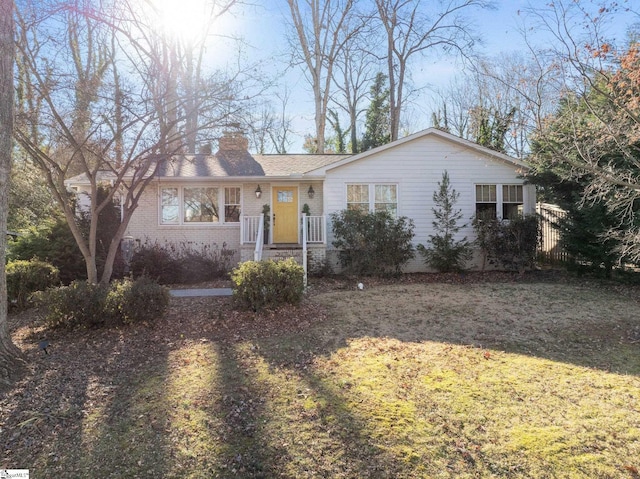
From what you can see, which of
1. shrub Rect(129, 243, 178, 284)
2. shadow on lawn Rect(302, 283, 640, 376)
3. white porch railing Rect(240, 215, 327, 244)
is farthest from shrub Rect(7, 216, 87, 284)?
shadow on lawn Rect(302, 283, 640, 376)

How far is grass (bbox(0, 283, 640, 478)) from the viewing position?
2674 mm

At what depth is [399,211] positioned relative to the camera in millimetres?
11609

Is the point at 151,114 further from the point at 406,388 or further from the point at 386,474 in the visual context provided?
the point at 386,474

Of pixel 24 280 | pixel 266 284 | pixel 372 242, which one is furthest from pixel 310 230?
pixel 24 280

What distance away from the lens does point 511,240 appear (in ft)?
35.2

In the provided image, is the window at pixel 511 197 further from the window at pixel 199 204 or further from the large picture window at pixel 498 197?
the window at pixel 199 204

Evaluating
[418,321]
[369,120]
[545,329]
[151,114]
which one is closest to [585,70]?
[545,329]

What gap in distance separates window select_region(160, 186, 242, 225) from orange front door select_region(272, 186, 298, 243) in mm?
1234

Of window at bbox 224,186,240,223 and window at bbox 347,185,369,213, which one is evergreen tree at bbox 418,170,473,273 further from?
window at bbox 224,186,240,223

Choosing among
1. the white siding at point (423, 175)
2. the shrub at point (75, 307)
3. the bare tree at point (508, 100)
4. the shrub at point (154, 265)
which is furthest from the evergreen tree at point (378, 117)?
the shrub at point (75, 307)

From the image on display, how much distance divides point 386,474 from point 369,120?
24369 millimetres

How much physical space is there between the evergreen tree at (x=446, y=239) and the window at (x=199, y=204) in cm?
620

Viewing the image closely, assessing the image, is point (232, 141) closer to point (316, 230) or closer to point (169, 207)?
point (316, 230)

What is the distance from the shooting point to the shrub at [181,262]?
10352mm
